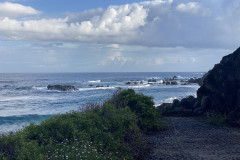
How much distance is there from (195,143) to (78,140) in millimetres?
5181

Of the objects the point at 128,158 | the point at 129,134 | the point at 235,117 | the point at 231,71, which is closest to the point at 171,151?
the point at 129,134

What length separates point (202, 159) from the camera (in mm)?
8609

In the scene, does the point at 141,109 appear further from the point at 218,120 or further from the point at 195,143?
the point at 218,120

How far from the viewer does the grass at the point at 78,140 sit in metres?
6.00

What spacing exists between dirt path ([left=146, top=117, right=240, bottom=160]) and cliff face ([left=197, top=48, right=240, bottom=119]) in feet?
7.28

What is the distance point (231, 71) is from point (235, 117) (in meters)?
3.00

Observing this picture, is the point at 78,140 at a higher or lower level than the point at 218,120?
higher

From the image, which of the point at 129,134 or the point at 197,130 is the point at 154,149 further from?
the point at 197,130

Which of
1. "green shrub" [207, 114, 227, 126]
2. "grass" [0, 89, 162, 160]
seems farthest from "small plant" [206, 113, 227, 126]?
"grass" [0, 89, 162, 160]

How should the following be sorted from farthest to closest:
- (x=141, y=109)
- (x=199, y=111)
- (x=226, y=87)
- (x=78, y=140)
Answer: (x=199, y=111)
(x=226, y=87)
(x=141, y=109)
(x=78, y=140)

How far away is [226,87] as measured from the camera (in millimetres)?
16094

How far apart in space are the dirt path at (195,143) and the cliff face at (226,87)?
222cm

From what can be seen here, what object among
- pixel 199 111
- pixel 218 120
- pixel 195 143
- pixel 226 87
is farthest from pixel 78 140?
pixel 199 111

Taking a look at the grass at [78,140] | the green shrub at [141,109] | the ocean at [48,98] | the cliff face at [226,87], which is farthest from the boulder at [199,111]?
the grass at [78,140]
